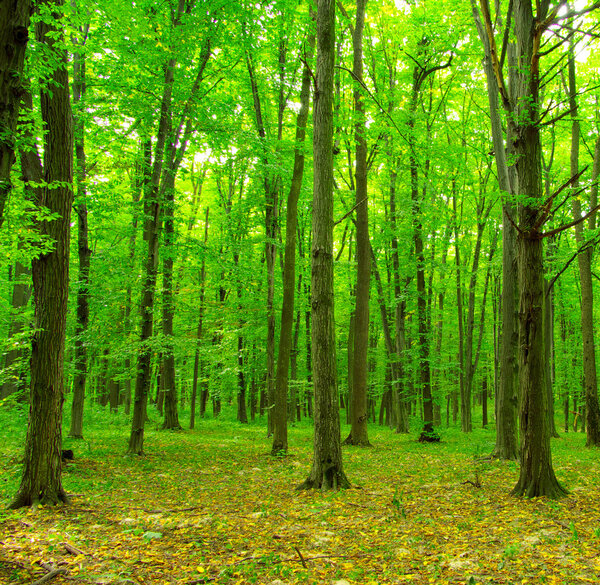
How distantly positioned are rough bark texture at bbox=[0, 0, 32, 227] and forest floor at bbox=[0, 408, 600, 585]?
357cm

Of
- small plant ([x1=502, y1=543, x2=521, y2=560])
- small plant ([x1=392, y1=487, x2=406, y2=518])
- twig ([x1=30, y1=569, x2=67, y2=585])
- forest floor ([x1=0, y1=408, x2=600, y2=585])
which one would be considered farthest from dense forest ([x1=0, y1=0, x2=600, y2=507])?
twig ([x1=30, y1=569, x2=67, y2=585])

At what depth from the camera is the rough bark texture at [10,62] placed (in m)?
3.03

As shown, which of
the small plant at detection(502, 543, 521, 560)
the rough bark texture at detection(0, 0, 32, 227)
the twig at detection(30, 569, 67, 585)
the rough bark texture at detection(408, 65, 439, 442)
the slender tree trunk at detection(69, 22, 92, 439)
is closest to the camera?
the rough bark texture at detection(0, 0, 32, 227)

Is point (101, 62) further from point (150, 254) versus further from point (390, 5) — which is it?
point (390, 5)

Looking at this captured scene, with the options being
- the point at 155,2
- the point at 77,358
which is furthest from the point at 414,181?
the point at 77,358

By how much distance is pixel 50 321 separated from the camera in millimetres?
5688

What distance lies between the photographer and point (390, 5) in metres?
14.2

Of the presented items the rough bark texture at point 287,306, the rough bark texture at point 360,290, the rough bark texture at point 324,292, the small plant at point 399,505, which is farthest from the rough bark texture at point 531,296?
the rough bark texture at point 360,290

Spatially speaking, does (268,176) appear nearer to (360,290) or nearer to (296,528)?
(360,290)

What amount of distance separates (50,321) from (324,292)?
404 cm

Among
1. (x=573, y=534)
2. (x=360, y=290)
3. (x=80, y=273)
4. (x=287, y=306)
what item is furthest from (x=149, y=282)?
(x=573, y=534)

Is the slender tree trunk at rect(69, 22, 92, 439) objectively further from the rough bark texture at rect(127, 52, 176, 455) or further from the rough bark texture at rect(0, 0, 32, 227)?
the rough bark texture at rect(0, 0, 32, 227)

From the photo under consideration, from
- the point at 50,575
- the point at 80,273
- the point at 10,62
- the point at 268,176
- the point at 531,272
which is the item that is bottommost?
the point at 50,575

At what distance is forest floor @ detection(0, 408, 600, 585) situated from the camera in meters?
3.44
